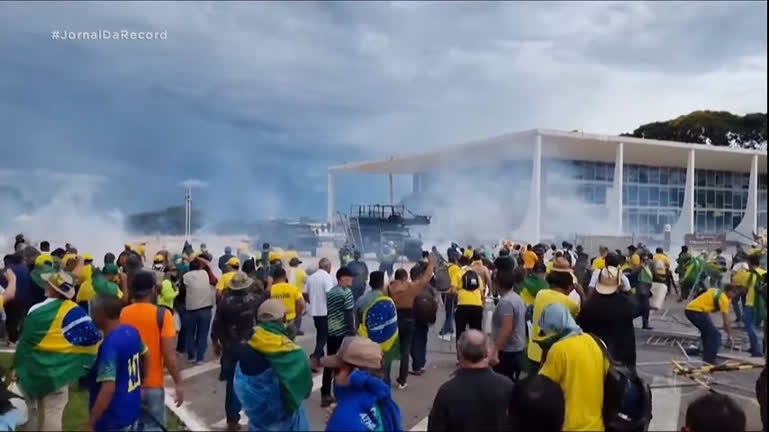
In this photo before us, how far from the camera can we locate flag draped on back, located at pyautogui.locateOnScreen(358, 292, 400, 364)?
5828mm

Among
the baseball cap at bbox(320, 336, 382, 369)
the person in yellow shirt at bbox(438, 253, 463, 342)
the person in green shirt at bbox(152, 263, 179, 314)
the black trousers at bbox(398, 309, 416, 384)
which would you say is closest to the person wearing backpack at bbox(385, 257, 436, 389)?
the black trousers at bbox(398, 309, 416, 384)

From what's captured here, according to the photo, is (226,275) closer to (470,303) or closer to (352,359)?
(470,303)

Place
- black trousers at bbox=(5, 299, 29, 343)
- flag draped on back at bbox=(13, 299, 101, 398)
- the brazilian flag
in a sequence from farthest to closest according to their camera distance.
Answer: the brazilian flag < black trousers at bbox=(5, 299, 29, 343) < flag draped on back at bbox=(13, 299, 101, 398)

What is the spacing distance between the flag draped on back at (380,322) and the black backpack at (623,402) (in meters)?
2.65

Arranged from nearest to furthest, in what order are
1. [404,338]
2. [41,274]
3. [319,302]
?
[41,274] → [404,338] → [319,302]

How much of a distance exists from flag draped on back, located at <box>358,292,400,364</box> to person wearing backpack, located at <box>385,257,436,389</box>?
0.91 metres

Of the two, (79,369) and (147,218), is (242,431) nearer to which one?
(79,369)

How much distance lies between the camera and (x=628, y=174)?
35.7 m

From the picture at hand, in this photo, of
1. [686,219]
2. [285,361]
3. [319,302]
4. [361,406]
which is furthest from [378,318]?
[686,219]

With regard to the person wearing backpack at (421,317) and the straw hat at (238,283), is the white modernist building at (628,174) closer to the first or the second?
the person wearing backpack at (421,317)

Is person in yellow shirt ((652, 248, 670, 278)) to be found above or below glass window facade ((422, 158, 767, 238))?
below

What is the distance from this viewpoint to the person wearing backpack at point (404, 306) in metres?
6.86

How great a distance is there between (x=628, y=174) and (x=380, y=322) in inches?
1301

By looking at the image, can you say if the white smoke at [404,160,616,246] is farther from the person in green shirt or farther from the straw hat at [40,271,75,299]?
the straw hat at [40,271,75,299]
